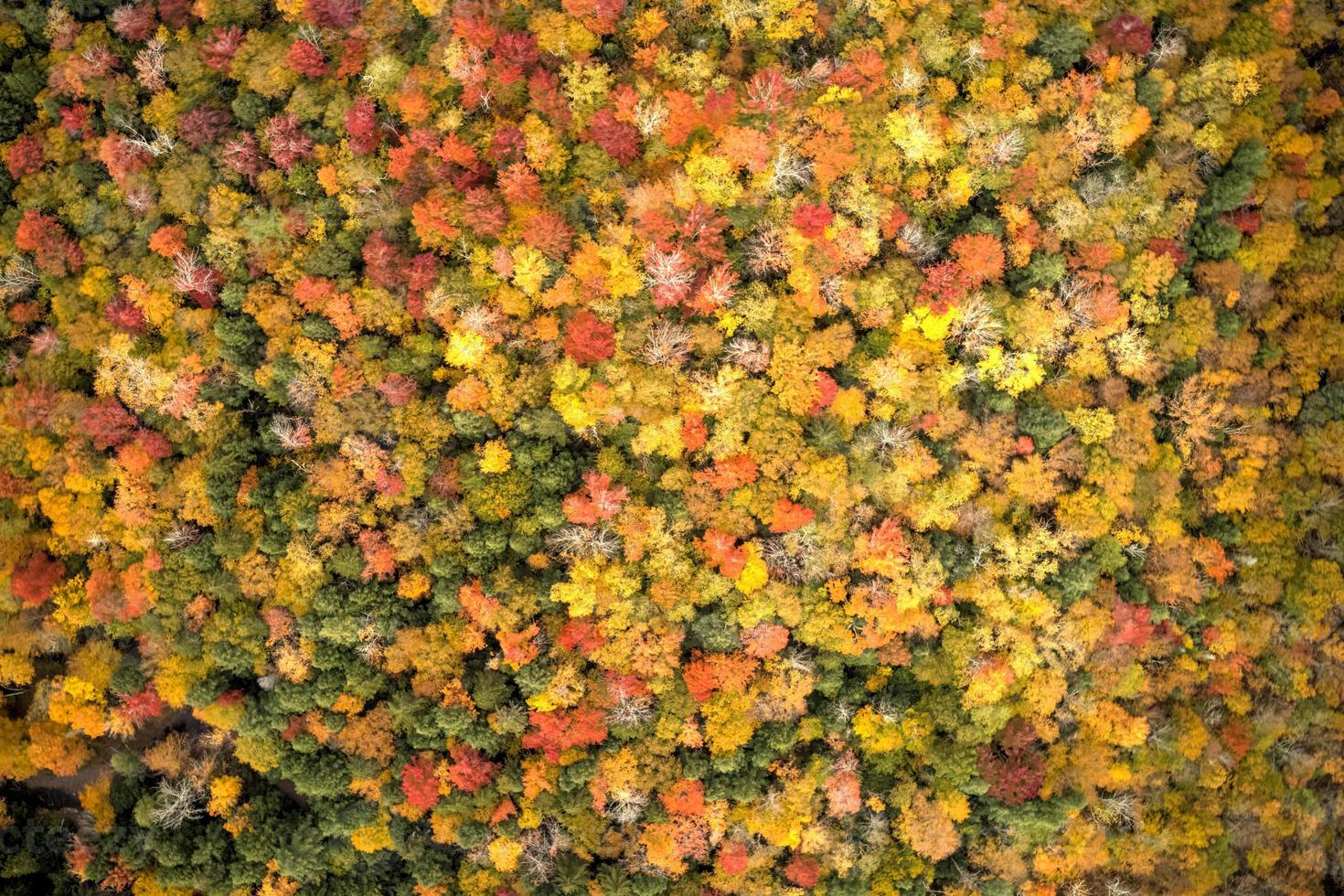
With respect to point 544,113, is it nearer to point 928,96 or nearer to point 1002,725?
point 928,96

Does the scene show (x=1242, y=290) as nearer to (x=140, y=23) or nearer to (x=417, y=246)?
(x=417, y=246)

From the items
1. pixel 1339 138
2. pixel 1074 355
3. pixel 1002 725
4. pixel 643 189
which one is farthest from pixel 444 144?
pixel 1339 138

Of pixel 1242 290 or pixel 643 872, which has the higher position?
pixel 1242 290

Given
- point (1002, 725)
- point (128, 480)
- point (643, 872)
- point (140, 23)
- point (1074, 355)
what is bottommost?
point (643, 872)

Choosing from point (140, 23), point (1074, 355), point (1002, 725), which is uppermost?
point (140, 23)

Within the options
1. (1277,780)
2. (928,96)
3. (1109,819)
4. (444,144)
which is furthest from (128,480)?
(1277,780)

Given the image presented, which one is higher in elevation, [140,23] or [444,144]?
[140,23]
